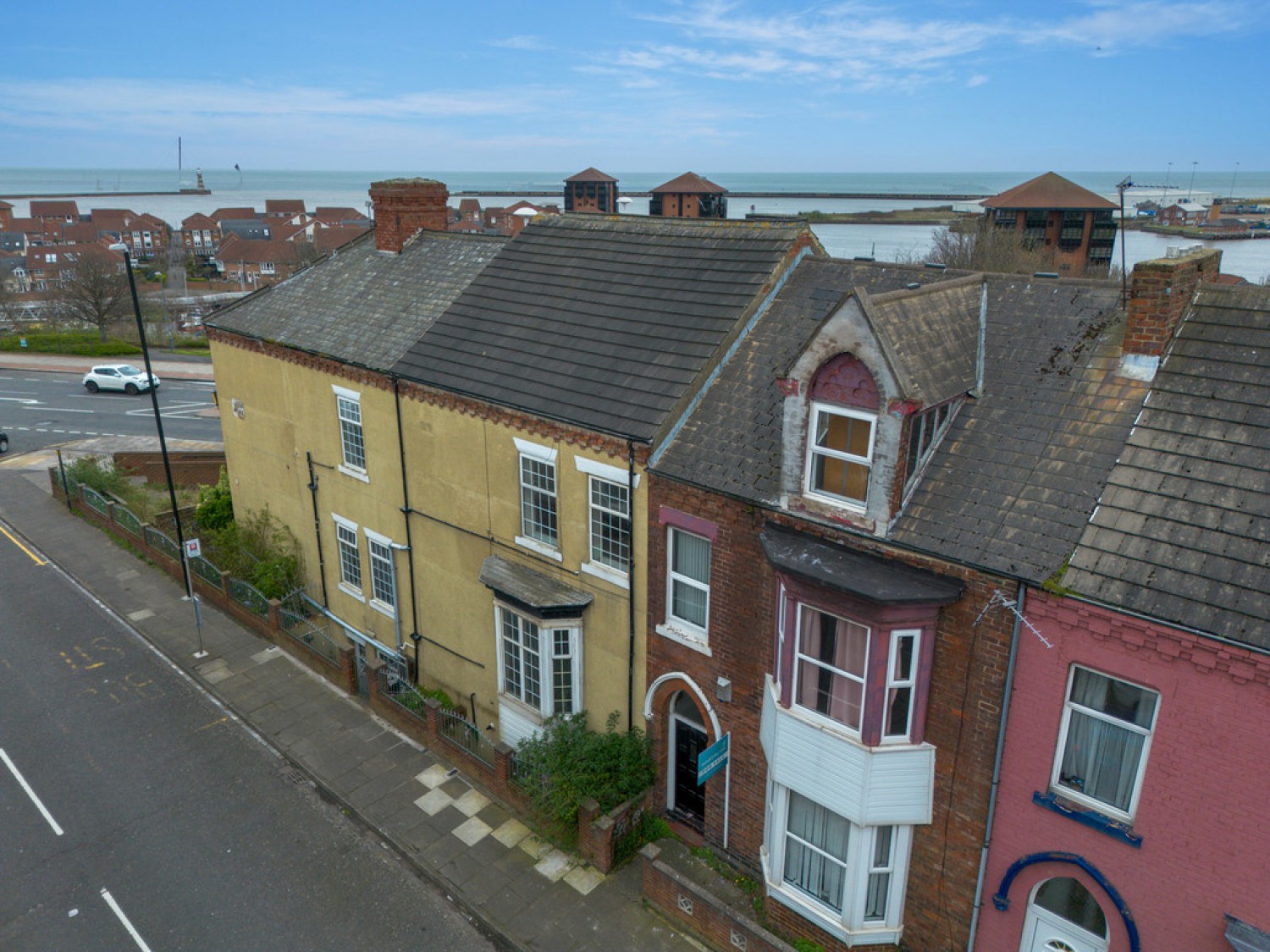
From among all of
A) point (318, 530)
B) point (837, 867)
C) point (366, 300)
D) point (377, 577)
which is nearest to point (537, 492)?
point (377, 577)

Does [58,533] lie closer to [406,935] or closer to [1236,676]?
[406,935]

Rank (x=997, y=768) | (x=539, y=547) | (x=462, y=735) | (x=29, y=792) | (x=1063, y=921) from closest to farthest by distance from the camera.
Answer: (x=997, y=768) → (x=1063, y=921) → (x=539, y=547) → (x=29, y=792) → (x=462, y=735)

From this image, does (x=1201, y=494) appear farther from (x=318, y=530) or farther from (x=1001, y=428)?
(x=318, y=530)

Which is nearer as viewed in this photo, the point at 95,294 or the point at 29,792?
the point at 29,792

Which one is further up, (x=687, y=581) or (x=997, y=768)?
(x=687, y=581)

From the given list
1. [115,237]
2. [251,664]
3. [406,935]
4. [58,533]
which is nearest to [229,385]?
[251,664]

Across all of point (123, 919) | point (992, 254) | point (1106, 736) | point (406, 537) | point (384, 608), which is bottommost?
point (123, 919)
